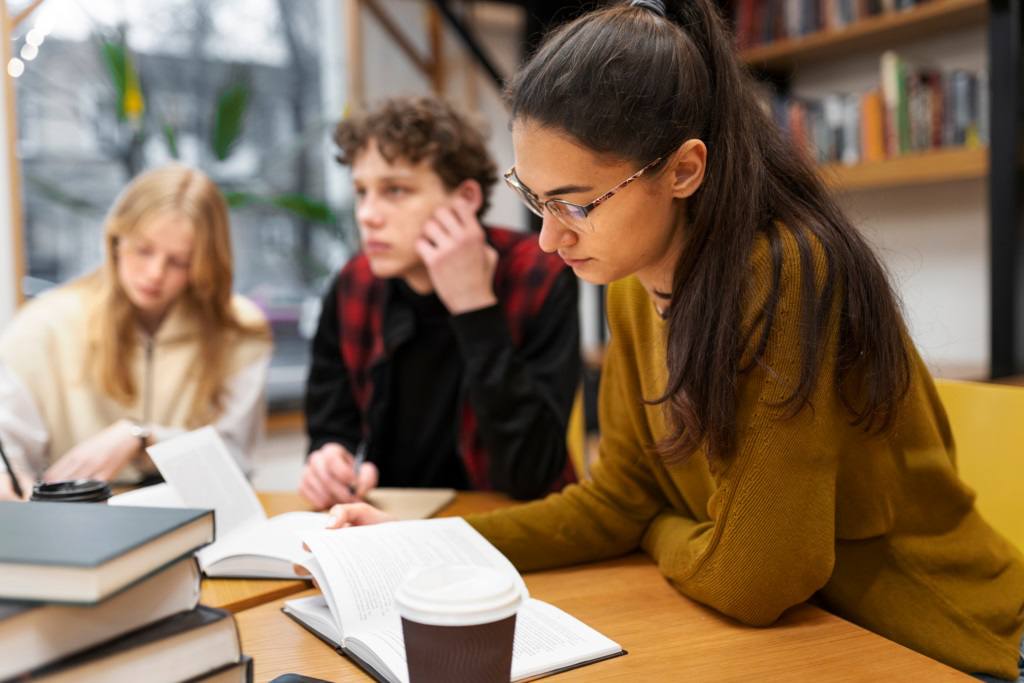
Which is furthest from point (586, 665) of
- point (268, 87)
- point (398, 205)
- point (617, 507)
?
point (268, 87)

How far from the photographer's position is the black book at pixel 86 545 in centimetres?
50

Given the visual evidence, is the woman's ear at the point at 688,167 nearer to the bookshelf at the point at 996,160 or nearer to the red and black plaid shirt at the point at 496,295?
the red and black plaid shirt at the point at 496,295

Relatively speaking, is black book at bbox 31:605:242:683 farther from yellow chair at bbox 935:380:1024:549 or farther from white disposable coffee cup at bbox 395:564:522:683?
yellow chair at bbox 935:380:1024:549

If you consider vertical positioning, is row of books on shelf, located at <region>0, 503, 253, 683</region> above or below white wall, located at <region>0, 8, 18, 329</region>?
below

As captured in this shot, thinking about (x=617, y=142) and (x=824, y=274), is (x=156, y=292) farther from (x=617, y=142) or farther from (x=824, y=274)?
(x=824, y=274)

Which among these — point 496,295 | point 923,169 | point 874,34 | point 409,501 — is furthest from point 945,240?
point 409,501

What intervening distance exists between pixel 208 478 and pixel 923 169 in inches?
91.6

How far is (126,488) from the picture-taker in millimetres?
1532

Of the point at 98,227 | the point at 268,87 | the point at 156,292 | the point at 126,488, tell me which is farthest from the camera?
the point at 268,87

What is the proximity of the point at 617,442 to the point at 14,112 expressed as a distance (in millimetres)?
2142

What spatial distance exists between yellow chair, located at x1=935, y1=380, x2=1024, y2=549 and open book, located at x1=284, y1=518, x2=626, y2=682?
0.63 m

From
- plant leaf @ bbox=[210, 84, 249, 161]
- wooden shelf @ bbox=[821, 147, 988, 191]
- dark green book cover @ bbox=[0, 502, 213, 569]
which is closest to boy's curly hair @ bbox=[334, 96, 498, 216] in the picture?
dark green book cover @ bbox=[0, 502, 213, 569]

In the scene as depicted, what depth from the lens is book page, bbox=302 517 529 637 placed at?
0.86 metres

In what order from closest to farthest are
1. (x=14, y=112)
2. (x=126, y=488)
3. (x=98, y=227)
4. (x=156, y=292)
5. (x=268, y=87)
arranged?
(x=126, y=488)
(x=156, y=292)
(x=14, y=112)
(x=98, y=227)
(x=268, y=87)
